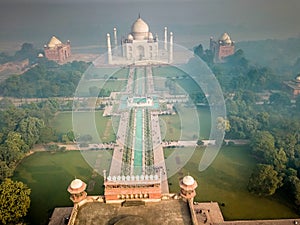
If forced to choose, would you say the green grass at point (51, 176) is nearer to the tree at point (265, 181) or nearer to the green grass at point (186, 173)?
the green grass at point (186, 173)

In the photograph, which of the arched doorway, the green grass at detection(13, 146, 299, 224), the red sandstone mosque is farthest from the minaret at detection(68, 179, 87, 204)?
the red sandstone mosque

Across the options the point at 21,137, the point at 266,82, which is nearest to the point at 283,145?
the point at 266,82

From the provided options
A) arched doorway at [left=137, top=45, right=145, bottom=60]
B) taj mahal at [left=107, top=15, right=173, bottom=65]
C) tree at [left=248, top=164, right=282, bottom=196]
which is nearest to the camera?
tree at [left=248, top=164, right=282, bottom=196]

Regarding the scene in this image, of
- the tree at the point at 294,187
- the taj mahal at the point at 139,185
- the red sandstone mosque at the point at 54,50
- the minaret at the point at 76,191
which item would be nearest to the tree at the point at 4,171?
the taj mahal at the point at 139,185

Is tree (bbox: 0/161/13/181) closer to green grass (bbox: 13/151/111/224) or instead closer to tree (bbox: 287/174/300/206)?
green grass (bbox: 13/151/111/224)

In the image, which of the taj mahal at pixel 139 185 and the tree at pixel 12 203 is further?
the tree at pixel 12 203

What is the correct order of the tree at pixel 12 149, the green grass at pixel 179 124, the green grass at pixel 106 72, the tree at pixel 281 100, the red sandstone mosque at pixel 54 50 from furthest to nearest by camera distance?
the red sandstone mosque at pixel 54 50, the green grass at pixel 106 72, the tree at pixel 281 100, the green grass at pixel 179 124, the tree at pixel 12 149

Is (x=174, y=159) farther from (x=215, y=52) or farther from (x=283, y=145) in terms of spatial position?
(x=215, y=52)
